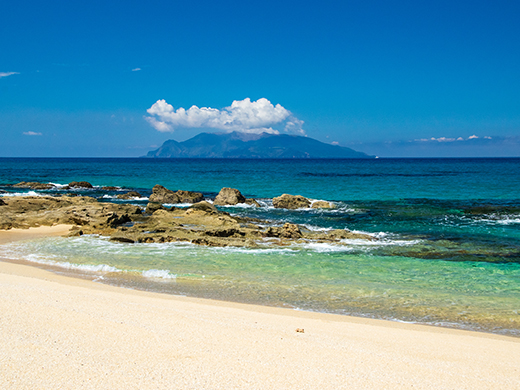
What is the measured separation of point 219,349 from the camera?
5.35 meters

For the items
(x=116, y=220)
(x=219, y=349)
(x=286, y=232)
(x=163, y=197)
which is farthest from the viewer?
(x=163, y=197)

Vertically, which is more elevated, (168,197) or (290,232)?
(168,197)

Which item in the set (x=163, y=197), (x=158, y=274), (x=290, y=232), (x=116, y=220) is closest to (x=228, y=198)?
(x=163, y=197)

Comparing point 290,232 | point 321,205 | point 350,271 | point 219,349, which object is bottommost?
point 350,271

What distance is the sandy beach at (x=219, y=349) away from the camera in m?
4.39

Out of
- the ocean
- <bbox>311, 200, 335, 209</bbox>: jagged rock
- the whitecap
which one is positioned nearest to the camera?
the ocean

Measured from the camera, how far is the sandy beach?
439 cm

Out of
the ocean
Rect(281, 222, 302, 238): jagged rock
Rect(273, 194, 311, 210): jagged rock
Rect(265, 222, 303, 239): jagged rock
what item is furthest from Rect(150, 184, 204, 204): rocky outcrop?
Rect(281, 222, 302, 238): jagged rock

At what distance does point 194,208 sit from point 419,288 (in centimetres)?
1529

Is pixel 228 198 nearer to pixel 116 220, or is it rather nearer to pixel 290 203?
pixel 290 203

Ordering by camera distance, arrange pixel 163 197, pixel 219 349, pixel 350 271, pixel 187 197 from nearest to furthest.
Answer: pixel 219 349, pixel 350 271, pixel 163 197, pixel 187 197

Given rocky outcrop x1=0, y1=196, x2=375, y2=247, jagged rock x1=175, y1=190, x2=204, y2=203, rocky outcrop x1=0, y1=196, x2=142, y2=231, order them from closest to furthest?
rocky outcrop x1=0, y1=196, x2=375, y2=247 → rocky outcrop x1=0, y1=196, x2=142, y2=231 → jagged rock x1=175, y1=190, x2=204, y2=203

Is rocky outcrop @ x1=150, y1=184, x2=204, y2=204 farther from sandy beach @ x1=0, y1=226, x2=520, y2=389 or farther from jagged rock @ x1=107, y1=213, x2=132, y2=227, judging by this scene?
sandy beach @ x1=0, y1=226, x2=520, y2=389

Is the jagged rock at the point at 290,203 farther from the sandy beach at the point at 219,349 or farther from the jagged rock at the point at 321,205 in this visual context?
the sandy beach at the point at 219,349
